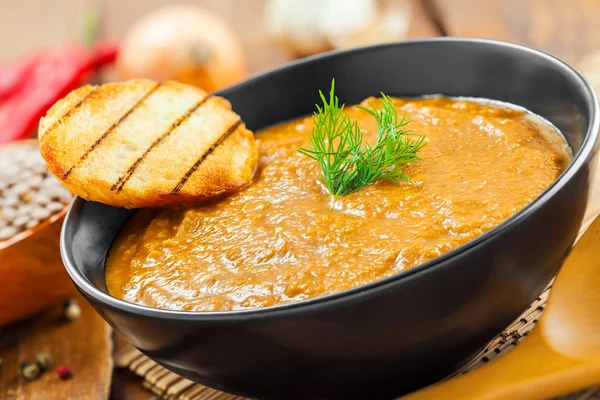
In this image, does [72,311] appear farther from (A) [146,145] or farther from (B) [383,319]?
(B) [383,319]

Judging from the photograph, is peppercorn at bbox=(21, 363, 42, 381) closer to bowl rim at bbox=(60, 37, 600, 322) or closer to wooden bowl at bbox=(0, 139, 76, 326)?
wooden bowl at bbox=(0, 139, 76, 326)

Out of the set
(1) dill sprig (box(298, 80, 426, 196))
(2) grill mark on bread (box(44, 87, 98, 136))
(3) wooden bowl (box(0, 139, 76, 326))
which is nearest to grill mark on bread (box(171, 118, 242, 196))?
(1) dill sprig (box(298, 80, 426, 196))

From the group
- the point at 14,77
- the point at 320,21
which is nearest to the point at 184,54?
the point at 320,21

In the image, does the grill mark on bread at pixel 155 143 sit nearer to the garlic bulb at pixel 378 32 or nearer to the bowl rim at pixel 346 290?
the bowl rim at pixel 346 290

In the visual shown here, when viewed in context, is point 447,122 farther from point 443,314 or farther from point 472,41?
point 443,314

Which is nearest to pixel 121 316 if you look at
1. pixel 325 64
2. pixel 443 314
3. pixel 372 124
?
pixel 443 314
